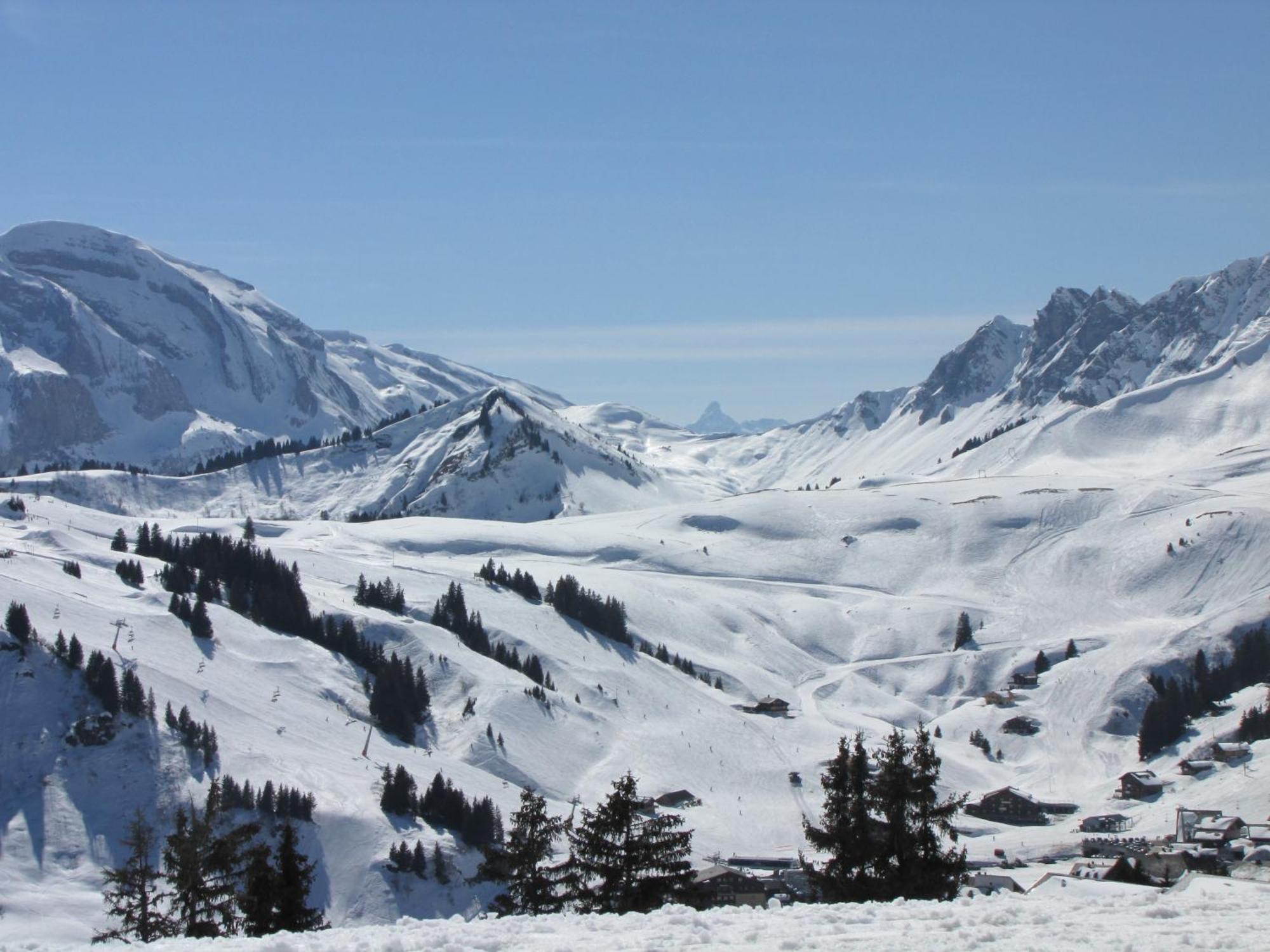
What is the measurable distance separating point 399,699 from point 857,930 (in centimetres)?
9291

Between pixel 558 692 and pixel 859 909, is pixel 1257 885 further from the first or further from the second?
pixel 558 692

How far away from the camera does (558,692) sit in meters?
125

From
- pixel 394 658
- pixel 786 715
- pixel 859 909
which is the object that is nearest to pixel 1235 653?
pixel 786 715

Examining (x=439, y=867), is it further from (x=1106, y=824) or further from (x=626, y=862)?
(x=626, y=862)

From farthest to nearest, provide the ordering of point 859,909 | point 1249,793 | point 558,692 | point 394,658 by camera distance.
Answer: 1. point 558,692
2. point 394,658
3. point 1249,793
4. point 859,909

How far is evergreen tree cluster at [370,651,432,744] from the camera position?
10656 cm

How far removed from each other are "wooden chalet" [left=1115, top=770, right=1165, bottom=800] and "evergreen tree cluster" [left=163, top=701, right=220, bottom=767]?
6791cm

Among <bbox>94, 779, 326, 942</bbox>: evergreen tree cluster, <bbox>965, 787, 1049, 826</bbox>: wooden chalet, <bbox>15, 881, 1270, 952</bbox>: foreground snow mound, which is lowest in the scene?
<bbox>965, 787, 1049, 826</bbox>: wooden chalet

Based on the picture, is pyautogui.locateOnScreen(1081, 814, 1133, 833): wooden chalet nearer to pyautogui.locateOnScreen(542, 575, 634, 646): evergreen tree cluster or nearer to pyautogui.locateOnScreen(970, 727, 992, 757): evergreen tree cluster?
pyautogui.locateOnScreen(970, 727, 992, 757): evergreen tree cluster

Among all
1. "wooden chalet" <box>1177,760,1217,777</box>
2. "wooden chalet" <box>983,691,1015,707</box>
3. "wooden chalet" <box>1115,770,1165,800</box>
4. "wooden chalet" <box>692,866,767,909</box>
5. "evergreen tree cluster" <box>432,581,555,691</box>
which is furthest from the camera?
"wooden chalet" <box>983,691,1015,707</box>

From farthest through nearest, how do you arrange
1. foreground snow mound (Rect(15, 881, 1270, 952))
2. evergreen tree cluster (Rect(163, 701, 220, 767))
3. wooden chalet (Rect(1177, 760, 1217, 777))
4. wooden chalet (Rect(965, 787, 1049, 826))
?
wooden chalet (Rect(1177, 760, 1217, 777))
wooden chalet (Rect(965, 787, 1049, 826))
evergreen tree cluster (Rect(163, 701, 220, 767))
foreground snow mound (Rect(15, 881, 1270, 952))

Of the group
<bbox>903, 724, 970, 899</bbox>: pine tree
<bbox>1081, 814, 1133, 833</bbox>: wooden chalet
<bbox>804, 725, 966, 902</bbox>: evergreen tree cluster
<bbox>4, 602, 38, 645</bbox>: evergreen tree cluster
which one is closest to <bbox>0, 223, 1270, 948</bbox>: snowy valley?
<bbox>4, 602, 38, 645</bbox>: evergreen tree cluster

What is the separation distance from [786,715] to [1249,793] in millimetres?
50602

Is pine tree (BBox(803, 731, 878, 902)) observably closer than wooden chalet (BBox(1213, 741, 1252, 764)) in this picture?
Yes
